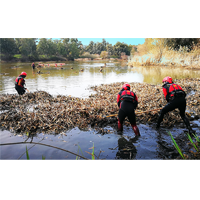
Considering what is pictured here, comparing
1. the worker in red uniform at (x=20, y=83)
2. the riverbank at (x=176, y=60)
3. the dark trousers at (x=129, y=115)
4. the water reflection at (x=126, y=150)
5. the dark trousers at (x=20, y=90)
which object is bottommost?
the water reflection at (x=126, y=150)

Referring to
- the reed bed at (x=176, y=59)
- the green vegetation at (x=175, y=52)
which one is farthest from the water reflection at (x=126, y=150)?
the reed bed at (x=176, y=59)

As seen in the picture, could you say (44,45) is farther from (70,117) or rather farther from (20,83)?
(70,117)

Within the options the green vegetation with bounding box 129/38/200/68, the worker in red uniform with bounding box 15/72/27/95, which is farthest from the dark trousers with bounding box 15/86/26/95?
the green vegetation with bounding box 129/38/200/68

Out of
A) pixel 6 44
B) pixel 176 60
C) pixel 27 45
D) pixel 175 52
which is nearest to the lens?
pixel 6 44

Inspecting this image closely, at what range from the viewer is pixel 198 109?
324 inches

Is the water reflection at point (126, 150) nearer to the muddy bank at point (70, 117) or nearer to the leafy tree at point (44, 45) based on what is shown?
the muddy bank at point (70, 117)

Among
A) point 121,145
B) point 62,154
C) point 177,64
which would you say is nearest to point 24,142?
point 62,154

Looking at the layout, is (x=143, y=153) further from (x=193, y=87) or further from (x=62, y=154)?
(x=193, y=87)

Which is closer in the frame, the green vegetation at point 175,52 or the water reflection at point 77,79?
the water reflection at point 77,79

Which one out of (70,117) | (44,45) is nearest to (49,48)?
(44,45)

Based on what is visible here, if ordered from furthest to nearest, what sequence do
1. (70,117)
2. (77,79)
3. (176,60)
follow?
(176,60) < (77,79) < (70,117)

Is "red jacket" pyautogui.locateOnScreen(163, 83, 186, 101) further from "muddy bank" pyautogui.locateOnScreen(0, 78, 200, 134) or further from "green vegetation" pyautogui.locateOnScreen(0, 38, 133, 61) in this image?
"green vegetation" pyautogui.locateOnScreen(0, 38, 133, 61)

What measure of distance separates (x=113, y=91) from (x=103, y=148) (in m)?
6.99
